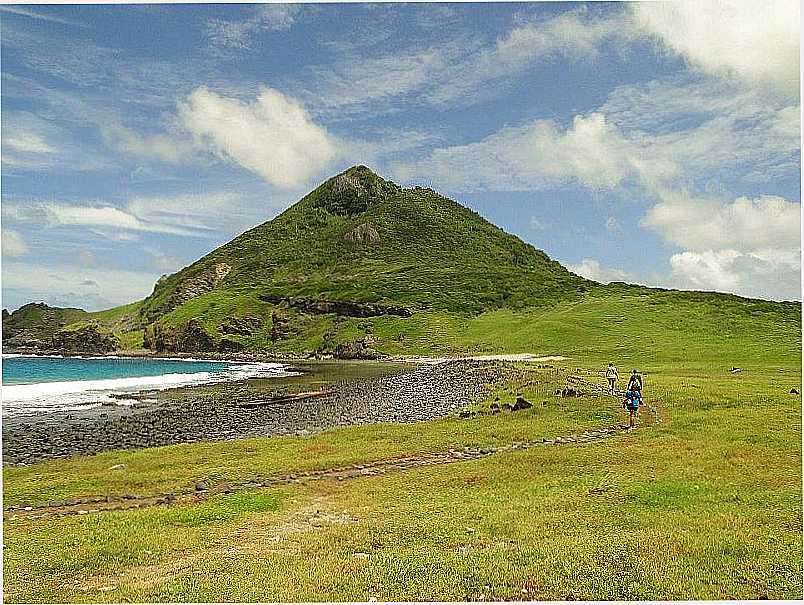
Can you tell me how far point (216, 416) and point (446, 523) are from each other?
33.9 metres

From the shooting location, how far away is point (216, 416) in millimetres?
47562

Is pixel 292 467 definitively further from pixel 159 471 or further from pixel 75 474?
pixel 75 474

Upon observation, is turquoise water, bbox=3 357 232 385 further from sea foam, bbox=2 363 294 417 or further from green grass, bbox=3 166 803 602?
green grass, bbox=3 166 803 602

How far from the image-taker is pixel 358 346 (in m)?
150

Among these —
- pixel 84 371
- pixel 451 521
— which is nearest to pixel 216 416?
pixel 451 521

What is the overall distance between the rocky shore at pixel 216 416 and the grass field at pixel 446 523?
5.28 meters

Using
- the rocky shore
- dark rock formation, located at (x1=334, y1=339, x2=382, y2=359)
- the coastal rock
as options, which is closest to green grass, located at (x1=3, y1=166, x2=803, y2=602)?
the rocky shore

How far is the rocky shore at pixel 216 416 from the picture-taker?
123 feet

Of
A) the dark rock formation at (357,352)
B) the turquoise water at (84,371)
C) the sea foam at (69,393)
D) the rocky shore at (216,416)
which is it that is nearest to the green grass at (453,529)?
the rocky shore at (216,416)

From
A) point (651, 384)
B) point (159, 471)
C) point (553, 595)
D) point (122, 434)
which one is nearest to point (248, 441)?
point (159, 471)

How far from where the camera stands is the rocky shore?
37562 mm

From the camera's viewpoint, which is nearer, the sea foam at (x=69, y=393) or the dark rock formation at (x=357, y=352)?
the sea foam at (x=69, y=393)

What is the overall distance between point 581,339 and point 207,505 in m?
123

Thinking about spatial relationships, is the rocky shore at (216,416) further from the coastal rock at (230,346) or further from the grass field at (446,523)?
the coastal rock at (230,346)
